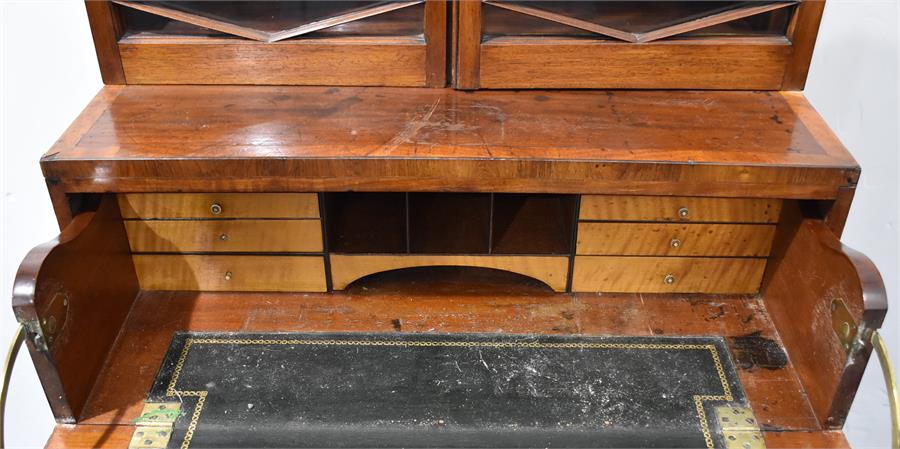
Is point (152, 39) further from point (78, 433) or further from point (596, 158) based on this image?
point (596, 158)

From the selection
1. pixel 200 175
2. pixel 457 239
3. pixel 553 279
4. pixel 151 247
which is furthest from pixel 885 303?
pixel 151 247

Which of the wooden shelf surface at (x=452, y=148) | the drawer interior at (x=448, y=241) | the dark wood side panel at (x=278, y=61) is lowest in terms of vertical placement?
the drawer interior at (x=448, y=241)

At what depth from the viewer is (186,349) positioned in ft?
5.88

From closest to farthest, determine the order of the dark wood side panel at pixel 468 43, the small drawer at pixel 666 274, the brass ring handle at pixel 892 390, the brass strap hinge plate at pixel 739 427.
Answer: the brass ring handle at pixel 892 390 < the brass strap hinge plate at pixel 739 427 < the dark wood side panel at pixel 468 43 < the small drawer at pixel 666 274

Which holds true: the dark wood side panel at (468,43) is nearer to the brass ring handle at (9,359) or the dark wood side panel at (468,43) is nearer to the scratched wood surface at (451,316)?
the scratched wood surface at (451,316)

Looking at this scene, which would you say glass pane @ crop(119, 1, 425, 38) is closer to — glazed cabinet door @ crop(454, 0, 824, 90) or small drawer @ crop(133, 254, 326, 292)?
glazed cabinet door @ crop(454, 0, 824, 90)

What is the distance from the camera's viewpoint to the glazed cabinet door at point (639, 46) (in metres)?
1.83

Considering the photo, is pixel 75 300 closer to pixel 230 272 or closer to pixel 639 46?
pixel 230 272

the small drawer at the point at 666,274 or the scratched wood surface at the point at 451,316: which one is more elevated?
the small drawer at the point at 666,274

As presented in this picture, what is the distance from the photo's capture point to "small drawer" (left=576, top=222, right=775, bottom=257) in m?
1.84

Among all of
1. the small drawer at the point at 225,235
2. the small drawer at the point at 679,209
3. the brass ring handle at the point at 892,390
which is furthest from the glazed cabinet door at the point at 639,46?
the brass ring handle at the point at 892,390

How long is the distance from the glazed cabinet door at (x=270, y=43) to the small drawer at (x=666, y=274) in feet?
1.72

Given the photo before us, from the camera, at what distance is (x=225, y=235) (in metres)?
1.87

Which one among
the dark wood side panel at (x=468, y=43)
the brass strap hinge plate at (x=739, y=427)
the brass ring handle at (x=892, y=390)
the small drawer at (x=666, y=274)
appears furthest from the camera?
the small drawer at (x=666, y=274)
